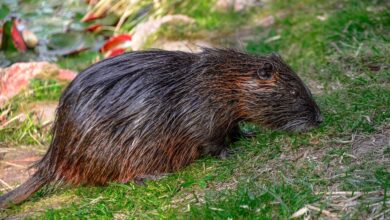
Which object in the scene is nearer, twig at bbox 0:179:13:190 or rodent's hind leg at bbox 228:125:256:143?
rodent's hind leg at bbox 228:125:256:143

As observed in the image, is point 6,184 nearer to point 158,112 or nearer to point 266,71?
point 158,112

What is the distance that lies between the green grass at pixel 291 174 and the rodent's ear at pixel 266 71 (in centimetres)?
36

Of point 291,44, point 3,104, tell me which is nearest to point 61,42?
point 3,104

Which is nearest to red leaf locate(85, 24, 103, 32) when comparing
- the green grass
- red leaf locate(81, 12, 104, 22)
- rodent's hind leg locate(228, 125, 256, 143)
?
red leaf locate(81, 12, 104, 22)

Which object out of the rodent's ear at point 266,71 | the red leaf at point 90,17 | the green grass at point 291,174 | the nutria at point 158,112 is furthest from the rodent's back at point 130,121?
the red leaf at point 90,17

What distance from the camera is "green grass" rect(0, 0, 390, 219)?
3.10 metres

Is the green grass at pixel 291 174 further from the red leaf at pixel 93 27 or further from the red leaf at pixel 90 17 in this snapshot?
the red leaf at pixel 90 17

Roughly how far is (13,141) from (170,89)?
1.76 meters

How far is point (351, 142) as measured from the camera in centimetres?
365

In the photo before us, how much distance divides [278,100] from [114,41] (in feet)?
10.5

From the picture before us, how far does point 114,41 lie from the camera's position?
22.2ft

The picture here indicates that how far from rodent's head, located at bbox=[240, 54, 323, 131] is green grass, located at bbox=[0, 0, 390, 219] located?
0.09 metres

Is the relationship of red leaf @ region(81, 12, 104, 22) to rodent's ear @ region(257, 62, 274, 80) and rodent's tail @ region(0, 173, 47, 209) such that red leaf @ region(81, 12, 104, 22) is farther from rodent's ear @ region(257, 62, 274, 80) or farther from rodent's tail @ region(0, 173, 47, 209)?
rodent's ear @ region(257, 62, 274, 80)

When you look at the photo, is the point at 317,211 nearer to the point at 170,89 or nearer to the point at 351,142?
the point at 351,142
